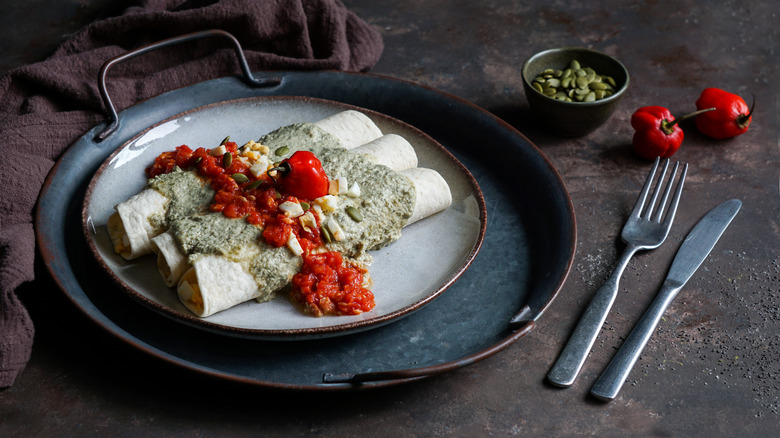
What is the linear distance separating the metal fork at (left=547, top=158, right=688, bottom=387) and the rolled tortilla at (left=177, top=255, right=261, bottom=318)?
50.5 inches

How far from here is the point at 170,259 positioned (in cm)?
290

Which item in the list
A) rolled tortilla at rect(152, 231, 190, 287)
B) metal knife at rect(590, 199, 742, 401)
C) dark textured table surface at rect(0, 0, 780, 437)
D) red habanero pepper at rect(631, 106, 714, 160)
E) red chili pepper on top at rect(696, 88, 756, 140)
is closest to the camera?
dark textured table surface at rect(0, 0, 780, 437)

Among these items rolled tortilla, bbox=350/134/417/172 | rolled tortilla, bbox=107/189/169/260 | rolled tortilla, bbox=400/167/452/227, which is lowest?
rolled tortilla, bbox=400/167/452/227

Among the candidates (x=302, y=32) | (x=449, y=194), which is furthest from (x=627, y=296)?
(x=302, y=32)

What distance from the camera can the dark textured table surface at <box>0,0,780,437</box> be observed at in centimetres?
265

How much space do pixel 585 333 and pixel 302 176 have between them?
138cm

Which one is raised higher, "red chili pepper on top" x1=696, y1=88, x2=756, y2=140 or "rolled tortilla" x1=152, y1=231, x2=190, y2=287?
"rolled tortilla" x1=152, y1=231, x2=190, y2=287

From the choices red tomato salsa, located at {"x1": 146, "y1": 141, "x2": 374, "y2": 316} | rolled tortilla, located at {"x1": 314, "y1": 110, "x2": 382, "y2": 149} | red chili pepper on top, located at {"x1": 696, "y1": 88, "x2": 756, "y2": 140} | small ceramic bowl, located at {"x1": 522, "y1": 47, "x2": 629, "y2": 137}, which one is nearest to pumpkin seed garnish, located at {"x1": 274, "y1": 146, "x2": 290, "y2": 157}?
red tomato salsa, located at {"x1": 146, "y1": 141, "x2": 374, "y2": 316}

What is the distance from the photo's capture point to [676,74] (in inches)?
181

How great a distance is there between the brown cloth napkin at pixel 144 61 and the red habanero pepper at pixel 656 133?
1.69 meters

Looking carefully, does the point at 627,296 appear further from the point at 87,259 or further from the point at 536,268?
the point at 87,259

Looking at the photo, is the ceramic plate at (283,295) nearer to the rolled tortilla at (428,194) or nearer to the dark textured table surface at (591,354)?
the rolled tortilla at (428,194)

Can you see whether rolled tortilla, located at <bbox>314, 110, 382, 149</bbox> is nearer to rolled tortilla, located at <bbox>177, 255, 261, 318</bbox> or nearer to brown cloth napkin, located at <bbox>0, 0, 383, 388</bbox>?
brown cloth napkin, located at <bbox>0, 0, 383, 388</bbox>

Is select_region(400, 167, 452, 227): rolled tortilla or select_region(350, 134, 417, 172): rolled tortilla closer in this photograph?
select_region(400, 167, 452, 227): rolled tortilla
